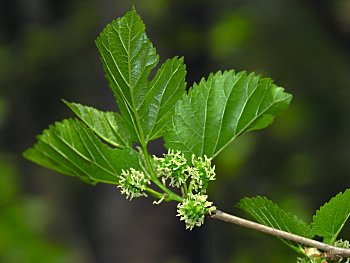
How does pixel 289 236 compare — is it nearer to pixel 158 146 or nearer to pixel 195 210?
pixel 195 210

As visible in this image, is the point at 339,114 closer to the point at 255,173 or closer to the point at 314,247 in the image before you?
the point at 255,173

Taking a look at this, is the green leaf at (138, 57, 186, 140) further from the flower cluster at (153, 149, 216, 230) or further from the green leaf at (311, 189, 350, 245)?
the green leaf at (311, 189, 350, 245)

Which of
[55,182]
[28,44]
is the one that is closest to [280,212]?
[28,44]

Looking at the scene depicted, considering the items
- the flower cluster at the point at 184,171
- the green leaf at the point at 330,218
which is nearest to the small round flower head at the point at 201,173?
the flower cluster at the point at 184,171

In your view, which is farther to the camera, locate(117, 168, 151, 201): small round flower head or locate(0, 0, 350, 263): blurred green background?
locate(0, 0, 350, 263): blurred green background

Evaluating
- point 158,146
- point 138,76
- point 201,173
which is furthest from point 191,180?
point 158,146

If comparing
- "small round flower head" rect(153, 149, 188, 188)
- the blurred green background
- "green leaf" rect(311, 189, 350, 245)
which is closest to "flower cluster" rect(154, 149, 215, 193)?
"small round flower head" rect(153, 149, 188, 188)
